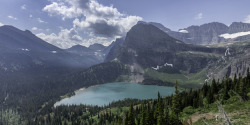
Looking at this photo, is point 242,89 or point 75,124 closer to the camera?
point 242,89

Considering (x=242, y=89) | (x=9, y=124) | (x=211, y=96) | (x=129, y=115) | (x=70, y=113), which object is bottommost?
(x=9, y=124)

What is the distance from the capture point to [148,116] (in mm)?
61406

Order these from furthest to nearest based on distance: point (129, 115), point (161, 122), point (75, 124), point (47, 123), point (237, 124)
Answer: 1. point (47, 123)
2. point (75, 124)
3. point (129, 115)
4. point (161, 122)
5. point (237, 124)

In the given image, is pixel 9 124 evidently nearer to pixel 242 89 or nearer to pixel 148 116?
pixel 148 116

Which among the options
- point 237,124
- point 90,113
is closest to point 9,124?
point 90,113

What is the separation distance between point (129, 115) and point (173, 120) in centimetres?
2298

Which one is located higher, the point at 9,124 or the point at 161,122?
the point at 161,122

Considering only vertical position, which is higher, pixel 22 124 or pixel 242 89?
pixel 242 89

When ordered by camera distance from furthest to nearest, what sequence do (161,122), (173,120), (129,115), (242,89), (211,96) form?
(211,96) < (129,115) < (242,89) < (161,122) < (173,120)

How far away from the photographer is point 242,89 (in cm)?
5844

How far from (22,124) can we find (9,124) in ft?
64.9

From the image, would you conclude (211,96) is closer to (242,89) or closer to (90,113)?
(242,89)

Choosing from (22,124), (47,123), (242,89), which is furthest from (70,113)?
(242,89)

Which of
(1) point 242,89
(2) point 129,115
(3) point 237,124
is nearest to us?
(3) point 237,124
